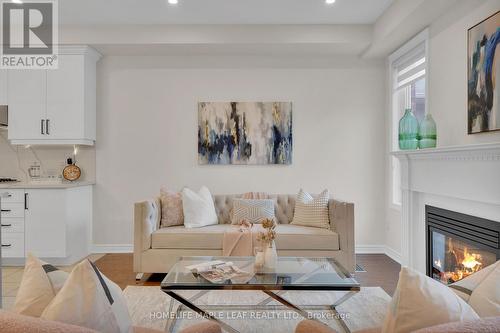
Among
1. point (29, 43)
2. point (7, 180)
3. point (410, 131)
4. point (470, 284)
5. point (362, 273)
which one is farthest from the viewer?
point (7, 180)

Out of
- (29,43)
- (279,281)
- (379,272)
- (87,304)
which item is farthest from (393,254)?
(29,43)

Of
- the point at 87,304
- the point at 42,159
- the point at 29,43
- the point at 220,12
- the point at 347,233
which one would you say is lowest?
the point at 347,233

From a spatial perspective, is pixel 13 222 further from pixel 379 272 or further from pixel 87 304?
pixel 379 272

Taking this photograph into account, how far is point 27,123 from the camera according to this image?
4.49 metres

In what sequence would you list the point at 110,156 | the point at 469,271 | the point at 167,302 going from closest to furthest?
the point at 469,271 < the point at 167,302 < the point at 110,156

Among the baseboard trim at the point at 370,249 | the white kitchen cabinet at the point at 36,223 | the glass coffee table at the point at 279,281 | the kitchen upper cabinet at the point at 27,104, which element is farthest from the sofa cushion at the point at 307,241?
the kitchen upper cabinet at the point at 27,104

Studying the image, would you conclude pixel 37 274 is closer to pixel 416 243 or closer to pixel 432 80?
pixel 416 243

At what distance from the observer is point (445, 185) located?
288 centimetres

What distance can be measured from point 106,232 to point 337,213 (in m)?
3.14

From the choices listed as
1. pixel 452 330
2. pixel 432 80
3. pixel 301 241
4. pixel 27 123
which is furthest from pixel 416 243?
pixel 27 123

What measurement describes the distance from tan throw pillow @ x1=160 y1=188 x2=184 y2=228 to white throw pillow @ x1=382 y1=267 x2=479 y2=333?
10.5ft

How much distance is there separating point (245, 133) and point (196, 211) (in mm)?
1380

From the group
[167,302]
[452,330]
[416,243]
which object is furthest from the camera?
[416,243]

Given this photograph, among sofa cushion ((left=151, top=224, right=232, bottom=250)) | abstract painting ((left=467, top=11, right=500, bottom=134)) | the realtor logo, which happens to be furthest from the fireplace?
the realtor logo
